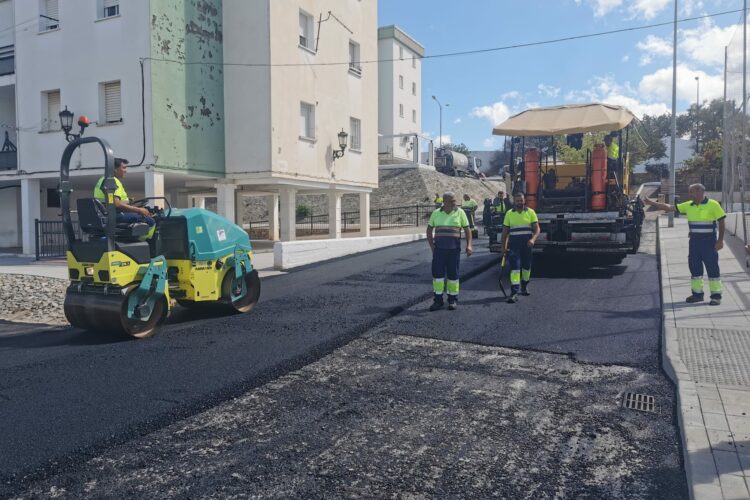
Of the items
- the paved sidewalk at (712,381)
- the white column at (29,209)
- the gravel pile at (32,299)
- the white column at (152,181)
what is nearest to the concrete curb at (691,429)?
the paved sidewalk at (712,381)

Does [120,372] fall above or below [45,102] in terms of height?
below

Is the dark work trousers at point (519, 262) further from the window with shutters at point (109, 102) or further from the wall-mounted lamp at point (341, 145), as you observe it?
the window with shutters at point (109, 102)

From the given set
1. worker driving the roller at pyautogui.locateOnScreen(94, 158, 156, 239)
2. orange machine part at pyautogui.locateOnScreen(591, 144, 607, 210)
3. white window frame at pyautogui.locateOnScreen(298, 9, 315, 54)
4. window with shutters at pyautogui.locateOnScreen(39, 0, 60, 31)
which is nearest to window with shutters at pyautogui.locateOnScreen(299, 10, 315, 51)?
white window frame at pyautogui.locateOnScreen(298, 9, 315, 54)

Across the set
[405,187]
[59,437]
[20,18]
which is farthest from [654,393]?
[405,187]

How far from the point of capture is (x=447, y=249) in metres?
8.73

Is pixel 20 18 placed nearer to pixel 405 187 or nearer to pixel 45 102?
pixel 45 102

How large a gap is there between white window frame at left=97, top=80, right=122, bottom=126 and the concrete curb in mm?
14097

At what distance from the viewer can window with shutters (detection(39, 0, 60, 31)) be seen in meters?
16.9

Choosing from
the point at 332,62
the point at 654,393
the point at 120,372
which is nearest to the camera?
the point at 654,393

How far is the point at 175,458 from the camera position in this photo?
396 cm

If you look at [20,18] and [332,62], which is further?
[332,62]

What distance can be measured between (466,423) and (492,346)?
2.25 metres

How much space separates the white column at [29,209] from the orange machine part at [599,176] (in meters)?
15.4

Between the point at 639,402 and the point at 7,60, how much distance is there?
2039 cm
